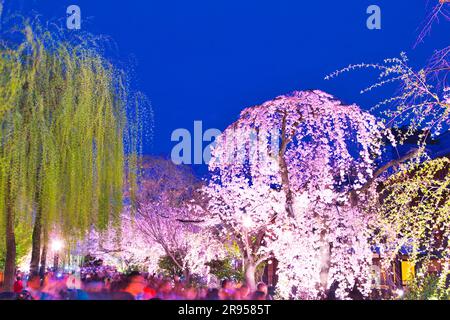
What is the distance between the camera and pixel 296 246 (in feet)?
41.4

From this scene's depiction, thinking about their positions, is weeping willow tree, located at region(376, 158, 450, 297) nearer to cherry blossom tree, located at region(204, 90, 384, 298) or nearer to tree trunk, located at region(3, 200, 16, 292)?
cherry blossom tree, located at region(204, 90, 384, 298)

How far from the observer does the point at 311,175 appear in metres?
14.5

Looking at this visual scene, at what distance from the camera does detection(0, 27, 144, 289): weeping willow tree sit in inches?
336

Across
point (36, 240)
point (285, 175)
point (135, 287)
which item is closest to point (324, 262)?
point (285, 175)

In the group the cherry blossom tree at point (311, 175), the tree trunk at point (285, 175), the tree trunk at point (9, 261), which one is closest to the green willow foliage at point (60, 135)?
the tree trunk at point (9, 261)

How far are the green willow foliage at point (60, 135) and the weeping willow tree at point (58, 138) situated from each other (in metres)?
0.01

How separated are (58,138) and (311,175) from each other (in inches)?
290

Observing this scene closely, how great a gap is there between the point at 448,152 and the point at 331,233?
9.26 meters

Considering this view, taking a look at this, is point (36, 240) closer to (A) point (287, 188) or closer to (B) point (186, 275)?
(A) point (287, 188)

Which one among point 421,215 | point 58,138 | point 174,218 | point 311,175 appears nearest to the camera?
point 421,215

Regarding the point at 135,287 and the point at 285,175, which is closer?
the point at 135,287

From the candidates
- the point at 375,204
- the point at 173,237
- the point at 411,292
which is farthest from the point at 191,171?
the point at 411,292

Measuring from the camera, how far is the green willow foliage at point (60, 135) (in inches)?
336

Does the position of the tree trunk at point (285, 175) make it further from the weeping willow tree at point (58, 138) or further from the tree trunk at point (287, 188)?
the weeping willow tree at point (58, 138)
